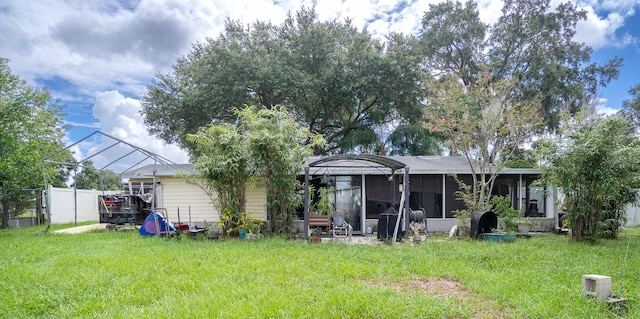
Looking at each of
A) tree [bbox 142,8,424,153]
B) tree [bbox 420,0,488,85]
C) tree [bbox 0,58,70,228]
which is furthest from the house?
tree [bbox 420,0,488,85]

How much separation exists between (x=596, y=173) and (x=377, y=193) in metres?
5.25

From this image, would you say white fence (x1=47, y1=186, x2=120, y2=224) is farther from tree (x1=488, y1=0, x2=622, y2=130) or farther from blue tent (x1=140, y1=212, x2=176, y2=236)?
tree (x1=488, y1=0, x2=622, y2=130)

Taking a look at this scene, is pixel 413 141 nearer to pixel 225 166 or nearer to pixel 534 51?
pixel 534 51

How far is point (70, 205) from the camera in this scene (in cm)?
1489

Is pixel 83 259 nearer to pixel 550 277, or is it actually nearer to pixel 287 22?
pixel 550 277

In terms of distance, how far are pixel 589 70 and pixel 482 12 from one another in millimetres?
5937

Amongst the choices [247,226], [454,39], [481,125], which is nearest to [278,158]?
[247,226]

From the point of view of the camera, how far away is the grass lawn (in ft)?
12.0

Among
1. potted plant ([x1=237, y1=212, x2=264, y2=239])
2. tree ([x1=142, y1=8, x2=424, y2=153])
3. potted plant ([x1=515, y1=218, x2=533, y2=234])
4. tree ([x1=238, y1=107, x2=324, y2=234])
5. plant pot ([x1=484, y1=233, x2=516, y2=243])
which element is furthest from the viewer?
tree ([x1=142, y1=8, x2=424, y2=153])

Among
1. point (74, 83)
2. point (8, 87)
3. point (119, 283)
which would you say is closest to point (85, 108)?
point (74, 83)

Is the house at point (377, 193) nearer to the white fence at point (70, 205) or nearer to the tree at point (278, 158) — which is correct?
the tree at point (278, 158)

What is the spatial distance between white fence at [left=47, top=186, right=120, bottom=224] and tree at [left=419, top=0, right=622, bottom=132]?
18.3m

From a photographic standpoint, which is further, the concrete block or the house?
the house

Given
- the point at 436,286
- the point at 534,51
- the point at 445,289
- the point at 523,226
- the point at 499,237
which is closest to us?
the point at 445,289
